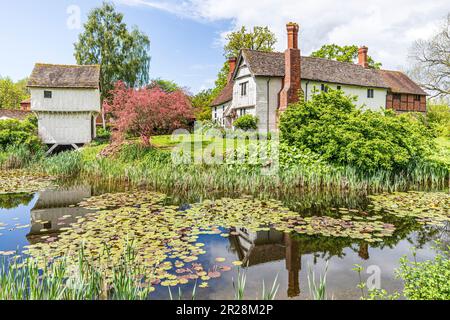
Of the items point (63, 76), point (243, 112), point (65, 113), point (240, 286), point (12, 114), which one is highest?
point (63, 76)

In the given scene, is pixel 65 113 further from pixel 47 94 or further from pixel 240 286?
pixel 240 286

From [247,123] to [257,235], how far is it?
20.2 m

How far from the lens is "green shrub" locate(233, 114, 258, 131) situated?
26781 millimetres

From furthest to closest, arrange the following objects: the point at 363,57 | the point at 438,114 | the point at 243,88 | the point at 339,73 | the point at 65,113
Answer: the point at 438,114, the point at 363,57, the point at 339,73, the point at 243,88, the point at 65,113

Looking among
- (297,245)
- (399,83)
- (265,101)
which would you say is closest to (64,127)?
(265,101)

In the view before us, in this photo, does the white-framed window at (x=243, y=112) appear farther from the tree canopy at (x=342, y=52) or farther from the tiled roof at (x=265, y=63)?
the tree canopy at (x=342, y=52)

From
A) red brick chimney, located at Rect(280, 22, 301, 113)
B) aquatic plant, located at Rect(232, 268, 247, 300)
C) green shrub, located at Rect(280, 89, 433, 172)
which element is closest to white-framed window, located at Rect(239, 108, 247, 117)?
red brick chimney, located at Rect(280, 22, 301, 113)

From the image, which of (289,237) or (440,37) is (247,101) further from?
(289,237)

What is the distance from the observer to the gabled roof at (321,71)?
2739cm

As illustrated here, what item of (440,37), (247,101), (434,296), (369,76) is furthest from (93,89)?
(440,37)

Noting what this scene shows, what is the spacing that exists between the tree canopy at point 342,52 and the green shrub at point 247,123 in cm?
1891

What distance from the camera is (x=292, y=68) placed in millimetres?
24438

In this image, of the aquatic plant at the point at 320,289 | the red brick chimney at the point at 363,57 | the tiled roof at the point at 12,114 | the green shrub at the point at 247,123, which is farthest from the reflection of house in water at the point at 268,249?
the tiled roof at the point at 12,114
